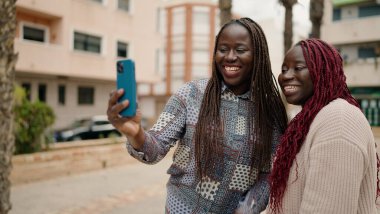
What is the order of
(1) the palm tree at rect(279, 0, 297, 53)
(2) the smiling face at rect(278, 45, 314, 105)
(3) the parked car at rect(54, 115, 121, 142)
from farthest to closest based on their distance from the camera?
(3) the parked car at rect(54, 115, 121, 142) < (1) the palm tree at rect(279, 0, 297, 53) < (2) the smiling face at rect(278, 45, 314, 105)

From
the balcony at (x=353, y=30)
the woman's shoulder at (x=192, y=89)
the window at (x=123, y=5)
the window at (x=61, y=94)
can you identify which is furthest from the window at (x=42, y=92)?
the woman's shoulder at (x=192, y=89)

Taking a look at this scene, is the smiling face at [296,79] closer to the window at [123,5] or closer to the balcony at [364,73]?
the window at [123,5]

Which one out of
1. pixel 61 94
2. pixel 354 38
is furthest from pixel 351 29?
pixel 61 94

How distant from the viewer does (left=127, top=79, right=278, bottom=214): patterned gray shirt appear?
6.15ft

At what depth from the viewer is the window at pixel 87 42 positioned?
1838 centimetres

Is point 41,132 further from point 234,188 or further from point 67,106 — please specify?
point 67,106

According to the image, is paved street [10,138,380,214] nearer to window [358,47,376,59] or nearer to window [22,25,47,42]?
window [22,25,47,42]

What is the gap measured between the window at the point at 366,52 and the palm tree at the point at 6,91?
73.1 ft

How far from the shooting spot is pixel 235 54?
74.4 inches

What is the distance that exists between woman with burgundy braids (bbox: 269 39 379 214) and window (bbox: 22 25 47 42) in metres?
17.0

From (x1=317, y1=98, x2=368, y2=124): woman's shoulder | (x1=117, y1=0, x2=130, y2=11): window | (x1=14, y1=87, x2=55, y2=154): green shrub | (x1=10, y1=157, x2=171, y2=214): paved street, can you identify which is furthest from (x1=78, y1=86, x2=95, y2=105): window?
(x1=317, y1=98, x2=368, y2=124): woman's shoulder

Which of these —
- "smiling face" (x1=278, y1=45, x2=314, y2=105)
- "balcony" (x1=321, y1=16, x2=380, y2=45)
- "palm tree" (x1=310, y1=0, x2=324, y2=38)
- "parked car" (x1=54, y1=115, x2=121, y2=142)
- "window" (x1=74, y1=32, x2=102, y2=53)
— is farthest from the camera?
"balcony" (x1=321, y1=16, x2=380, y2=45)

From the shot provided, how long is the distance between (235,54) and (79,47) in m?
17.6

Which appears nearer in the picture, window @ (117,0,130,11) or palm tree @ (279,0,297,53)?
palm tree @ (279,0,297,53)
